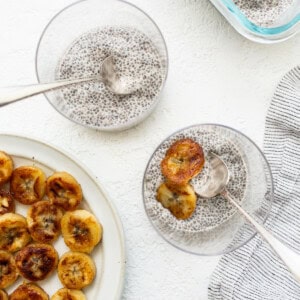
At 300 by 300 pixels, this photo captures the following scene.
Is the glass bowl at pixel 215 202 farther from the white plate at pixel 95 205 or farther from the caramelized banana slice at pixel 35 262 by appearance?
the caramelized banana slice at pixel 35 262

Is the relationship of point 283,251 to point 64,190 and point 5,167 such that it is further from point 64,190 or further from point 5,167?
point 5,167

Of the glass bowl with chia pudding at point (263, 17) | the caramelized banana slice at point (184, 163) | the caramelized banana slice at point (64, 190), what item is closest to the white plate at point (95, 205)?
the caramelized banana slice at point (64, 190)

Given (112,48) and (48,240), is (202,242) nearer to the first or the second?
(48,240)

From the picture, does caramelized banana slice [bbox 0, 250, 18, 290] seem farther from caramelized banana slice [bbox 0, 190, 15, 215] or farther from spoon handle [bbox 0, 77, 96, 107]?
spoon handle [bbox 0, 77, 96, 107]

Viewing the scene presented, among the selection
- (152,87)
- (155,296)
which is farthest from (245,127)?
(155,296)

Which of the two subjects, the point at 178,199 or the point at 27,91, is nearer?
the point at 27,91

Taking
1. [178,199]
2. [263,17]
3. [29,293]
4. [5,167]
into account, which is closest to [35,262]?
[29,293]
